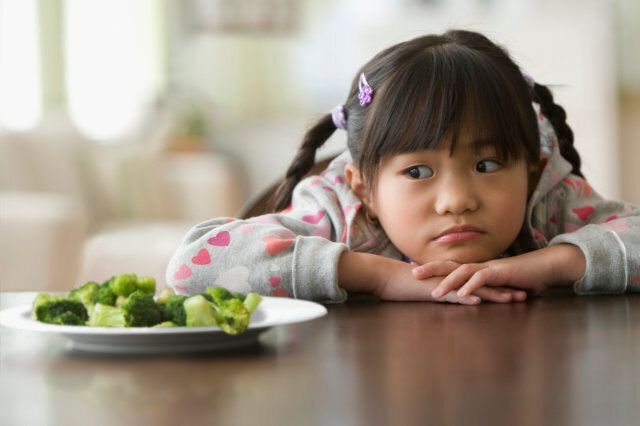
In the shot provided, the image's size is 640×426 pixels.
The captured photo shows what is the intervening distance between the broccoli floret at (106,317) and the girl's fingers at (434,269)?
40 centimetres

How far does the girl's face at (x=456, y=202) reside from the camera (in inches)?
46.4

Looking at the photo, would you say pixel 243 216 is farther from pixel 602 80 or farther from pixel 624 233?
pixel 602 80

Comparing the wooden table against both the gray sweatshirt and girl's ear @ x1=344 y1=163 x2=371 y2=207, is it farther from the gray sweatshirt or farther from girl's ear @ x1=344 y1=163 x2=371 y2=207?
girl's ear @ x1=344 y1=163 x2=371 y2=207

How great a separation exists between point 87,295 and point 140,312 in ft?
0.29

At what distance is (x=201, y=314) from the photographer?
726mm

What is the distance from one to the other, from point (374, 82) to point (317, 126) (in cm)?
16

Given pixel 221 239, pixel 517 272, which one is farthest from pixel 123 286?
pixel 517 272

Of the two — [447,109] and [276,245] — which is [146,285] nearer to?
[276,245]

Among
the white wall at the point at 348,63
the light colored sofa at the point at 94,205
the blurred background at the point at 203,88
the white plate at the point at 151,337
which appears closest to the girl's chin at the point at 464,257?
the white plate at the point at 151,337

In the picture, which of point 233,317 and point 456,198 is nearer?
point 233,317

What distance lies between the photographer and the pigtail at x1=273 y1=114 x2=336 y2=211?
1.43 m

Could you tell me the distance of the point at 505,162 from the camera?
47.8 inches

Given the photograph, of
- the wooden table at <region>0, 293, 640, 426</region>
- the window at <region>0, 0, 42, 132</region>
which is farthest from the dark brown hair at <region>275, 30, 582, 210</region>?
the window at <region>0, 0, 42, 132</region>

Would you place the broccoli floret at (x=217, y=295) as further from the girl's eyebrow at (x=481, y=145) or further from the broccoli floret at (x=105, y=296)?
the girl's eyebrow at (x=481, y=145)
